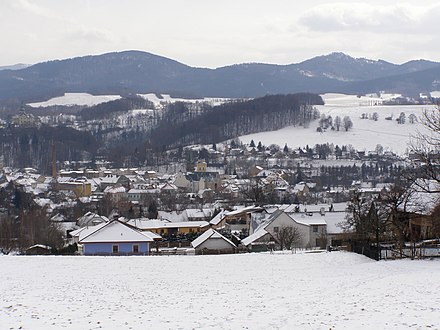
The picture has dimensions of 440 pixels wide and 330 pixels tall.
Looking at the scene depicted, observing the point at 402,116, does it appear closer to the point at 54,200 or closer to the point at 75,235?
the point at 54,200

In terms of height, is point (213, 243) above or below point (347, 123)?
below

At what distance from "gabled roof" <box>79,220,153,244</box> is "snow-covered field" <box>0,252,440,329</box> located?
11.6 metres

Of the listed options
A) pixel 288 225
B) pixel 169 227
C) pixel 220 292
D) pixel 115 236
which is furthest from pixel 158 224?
pixel 220 292

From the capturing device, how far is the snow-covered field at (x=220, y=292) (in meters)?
11.5

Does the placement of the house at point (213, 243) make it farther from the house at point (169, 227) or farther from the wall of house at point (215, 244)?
the house at point (169, 227)

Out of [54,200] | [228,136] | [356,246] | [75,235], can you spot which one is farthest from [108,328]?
[228,136]

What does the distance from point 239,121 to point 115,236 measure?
506 feet

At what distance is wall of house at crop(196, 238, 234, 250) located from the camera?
129 feet

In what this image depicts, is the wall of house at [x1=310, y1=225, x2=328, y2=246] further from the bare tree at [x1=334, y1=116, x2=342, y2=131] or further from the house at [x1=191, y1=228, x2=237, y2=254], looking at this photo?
A: the bare tree at [x1=334, y1=116, x2=342, y2=131]

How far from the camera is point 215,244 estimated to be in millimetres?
39812

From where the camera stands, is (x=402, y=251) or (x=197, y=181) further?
(x=197, y=181)

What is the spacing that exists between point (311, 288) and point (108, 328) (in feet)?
21.7

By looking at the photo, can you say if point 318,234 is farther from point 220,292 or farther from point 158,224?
point 220,292

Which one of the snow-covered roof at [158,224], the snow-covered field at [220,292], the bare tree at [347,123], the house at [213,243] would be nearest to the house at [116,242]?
the house at [213,243]
